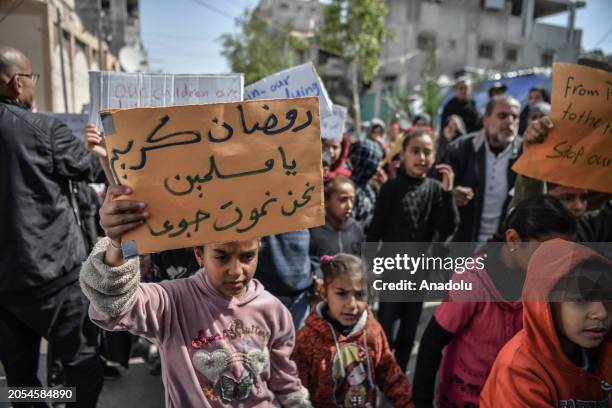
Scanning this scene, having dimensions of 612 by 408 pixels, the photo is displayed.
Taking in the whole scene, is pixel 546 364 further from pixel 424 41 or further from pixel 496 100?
pixel 424 41

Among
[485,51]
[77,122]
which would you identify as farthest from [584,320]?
[485,51]

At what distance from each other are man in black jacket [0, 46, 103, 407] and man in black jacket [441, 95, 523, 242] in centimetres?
239

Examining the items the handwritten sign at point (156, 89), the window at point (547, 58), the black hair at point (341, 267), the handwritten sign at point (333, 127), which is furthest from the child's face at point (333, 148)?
the window at point (547, 58)

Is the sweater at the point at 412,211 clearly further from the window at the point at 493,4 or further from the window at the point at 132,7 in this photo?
the window at the point at 493,4

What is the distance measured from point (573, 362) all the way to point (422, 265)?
86 centimetres

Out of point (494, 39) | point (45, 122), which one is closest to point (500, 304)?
point (45, 122)

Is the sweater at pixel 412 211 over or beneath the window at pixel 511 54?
beneath

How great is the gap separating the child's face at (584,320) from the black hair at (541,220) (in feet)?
1.64

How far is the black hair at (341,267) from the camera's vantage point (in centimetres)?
214

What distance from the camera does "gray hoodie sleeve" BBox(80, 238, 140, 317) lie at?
4.04 ft

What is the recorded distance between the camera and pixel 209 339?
151 cm

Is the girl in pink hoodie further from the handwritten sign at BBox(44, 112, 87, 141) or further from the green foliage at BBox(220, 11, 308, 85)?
the green foliage at BBox(220, 11, 308, 85)

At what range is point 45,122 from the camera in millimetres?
2123

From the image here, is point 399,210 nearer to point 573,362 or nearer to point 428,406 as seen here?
point 428,406
